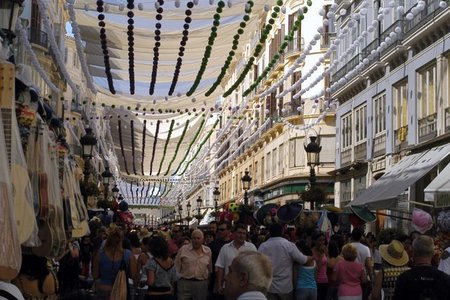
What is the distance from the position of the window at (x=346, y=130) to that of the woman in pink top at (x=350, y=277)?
2855 cm

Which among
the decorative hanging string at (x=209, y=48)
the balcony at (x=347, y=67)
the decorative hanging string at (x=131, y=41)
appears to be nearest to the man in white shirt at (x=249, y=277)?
the decorative hanging string at (x=131, y=41)

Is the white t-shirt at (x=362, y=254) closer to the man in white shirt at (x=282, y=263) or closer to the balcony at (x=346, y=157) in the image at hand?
the man in white shirt at (x=282, y=263)

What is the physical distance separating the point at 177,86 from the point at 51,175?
17099 millimetres

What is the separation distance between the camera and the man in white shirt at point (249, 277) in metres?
5.15

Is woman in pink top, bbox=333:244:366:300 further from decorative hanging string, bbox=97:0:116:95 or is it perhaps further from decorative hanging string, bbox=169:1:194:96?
decorative hanging string, bbox=97:0:116:95

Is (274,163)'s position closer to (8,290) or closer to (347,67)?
(347,67)

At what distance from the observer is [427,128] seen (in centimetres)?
2902

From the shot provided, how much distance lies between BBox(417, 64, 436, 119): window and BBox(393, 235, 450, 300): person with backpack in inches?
849

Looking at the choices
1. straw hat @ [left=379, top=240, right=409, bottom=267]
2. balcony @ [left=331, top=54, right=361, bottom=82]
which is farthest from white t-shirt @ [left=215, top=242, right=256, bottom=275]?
balcony @ [left=331, top=54, right=361, bottom=82]

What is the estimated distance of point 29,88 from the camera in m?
8.54

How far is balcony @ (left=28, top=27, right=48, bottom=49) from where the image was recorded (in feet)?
140

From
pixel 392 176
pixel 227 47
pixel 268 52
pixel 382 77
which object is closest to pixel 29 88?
pixel 227 47

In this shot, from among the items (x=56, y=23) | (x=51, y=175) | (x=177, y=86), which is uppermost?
(x=56, y=23)

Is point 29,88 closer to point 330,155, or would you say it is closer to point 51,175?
point 51,175
